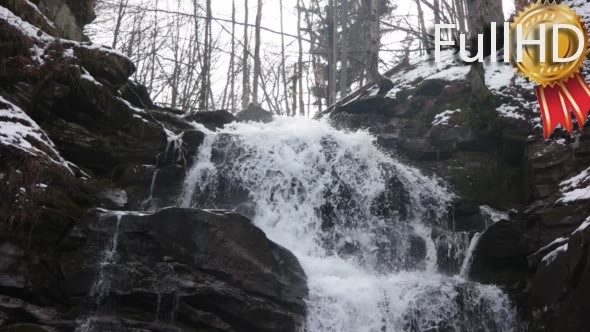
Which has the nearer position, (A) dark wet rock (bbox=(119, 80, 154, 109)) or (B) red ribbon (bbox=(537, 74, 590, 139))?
(B) red ribbon (bbox=(537, 74, 590, 139))

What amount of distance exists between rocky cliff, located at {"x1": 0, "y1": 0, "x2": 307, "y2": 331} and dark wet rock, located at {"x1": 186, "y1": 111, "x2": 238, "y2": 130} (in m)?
4.24

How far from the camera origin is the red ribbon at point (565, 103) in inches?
393

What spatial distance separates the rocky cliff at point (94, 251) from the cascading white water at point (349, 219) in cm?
107

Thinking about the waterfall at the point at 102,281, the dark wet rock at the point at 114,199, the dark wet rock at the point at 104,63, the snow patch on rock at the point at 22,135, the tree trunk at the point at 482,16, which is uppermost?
the tree trunk at the point at 482,16

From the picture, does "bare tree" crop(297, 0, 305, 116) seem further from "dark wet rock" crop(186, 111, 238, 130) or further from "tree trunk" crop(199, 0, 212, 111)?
"dark wet rock" crop(186, 111, 238, 130)

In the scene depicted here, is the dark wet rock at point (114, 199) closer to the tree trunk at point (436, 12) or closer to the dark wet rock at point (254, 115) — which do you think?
the dark wet rock at point (254, 115)

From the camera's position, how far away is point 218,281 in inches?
294

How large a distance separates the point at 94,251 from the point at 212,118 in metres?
6.82

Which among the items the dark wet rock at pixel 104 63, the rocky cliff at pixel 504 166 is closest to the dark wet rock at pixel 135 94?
the dark wet rock at pixel 104 63

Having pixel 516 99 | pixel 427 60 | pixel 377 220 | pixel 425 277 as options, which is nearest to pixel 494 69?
pixel 516 99

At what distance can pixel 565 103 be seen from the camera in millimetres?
10273

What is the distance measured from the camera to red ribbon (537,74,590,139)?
998cm

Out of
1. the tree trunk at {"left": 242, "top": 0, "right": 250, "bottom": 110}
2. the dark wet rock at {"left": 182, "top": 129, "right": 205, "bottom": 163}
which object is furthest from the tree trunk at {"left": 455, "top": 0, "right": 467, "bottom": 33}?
the dark wet rock at {"left": 182, "top": 129, "right": 205, "bottom": 163}

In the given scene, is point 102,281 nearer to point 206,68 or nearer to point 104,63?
point 104,63
